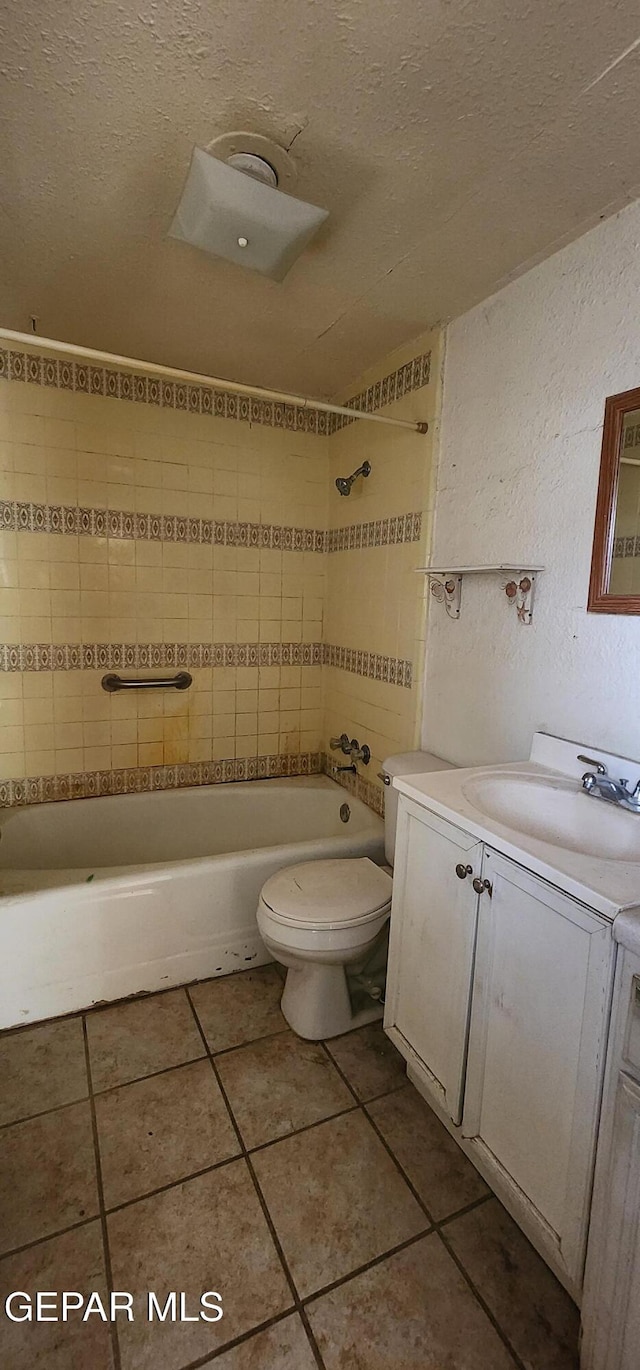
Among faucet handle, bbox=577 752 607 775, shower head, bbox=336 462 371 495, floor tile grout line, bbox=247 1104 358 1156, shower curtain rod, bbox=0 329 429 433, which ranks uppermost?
shower curtain rod, bbox=0 329 429 433

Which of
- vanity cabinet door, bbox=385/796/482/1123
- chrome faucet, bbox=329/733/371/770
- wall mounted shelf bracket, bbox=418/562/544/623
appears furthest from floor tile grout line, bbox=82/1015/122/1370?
wall mounted shelf bracket, bbox=418/562/544/623

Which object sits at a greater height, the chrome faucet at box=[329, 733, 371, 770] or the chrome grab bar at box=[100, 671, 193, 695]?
the chrome grab bar at box=[100, 671, 193, 695]

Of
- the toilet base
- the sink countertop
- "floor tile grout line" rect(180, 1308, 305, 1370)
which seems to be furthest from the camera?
the toilet base

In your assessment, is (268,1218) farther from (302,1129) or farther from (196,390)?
(196,390)

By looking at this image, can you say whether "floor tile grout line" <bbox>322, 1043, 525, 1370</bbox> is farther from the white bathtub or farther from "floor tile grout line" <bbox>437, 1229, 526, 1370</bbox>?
the white bathtub

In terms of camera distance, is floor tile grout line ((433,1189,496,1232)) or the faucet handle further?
the faucet handle

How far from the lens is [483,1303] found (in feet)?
3.44

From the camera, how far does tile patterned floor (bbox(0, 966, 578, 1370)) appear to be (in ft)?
3.24

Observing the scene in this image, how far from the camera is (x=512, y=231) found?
1.38m

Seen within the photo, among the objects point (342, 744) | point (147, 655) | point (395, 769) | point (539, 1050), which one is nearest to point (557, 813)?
point (539, 1050)

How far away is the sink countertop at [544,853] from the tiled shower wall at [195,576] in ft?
2.40

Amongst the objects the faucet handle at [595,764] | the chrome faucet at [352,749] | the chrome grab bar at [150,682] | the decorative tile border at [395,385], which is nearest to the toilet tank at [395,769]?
the chrome faucet at [352,749]

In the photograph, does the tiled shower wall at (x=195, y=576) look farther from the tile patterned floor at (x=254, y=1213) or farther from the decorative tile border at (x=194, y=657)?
the tile patterned floor at (x=254, y=1213)

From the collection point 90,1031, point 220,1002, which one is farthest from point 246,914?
A: point 90,1031
